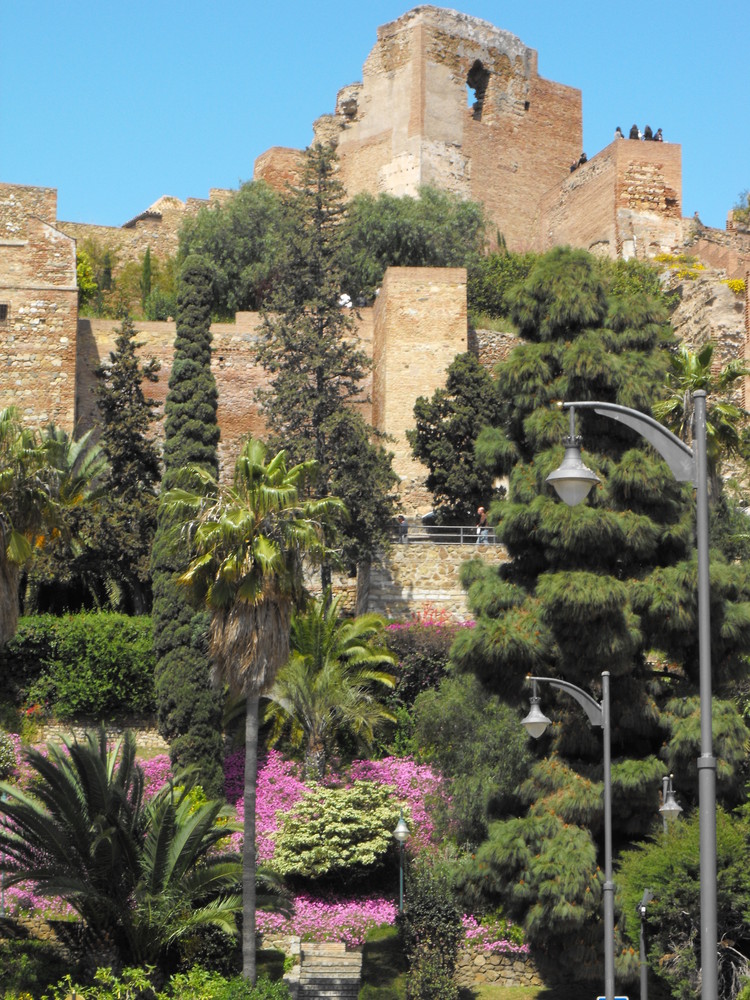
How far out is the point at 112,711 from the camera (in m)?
31.8

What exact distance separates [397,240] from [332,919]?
27665 mm

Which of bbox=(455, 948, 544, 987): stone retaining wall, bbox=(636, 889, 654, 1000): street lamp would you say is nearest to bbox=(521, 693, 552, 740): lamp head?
bbox=(636, 889, 654, 1000): street lamp

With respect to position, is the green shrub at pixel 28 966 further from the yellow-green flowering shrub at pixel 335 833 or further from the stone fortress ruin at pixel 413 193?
the stone fortress ruin at pixel 413 193

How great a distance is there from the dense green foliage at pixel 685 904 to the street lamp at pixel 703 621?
10785 millimetres

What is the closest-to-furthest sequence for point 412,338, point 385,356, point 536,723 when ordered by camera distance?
point 536,723
point 385,356
point 412,338

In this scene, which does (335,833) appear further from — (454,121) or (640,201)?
(454,121)

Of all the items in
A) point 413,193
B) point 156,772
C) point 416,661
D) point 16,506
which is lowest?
point 156,772

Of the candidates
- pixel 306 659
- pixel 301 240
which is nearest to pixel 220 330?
pixel 301 240

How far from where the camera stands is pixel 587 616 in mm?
22547

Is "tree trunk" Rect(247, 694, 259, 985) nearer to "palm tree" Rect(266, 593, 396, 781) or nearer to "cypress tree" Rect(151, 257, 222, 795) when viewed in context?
"cypress tree" Rect(151, 257, 222, 795)

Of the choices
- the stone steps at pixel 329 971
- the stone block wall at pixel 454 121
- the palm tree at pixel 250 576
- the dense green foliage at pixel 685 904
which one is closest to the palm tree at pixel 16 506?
→ the palm tree at pixel 250 576

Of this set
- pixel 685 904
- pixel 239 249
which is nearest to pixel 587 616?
pixel 685 904

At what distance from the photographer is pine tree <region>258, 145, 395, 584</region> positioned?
112 ft

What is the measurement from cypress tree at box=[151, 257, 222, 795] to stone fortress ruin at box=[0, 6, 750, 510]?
6236mm
